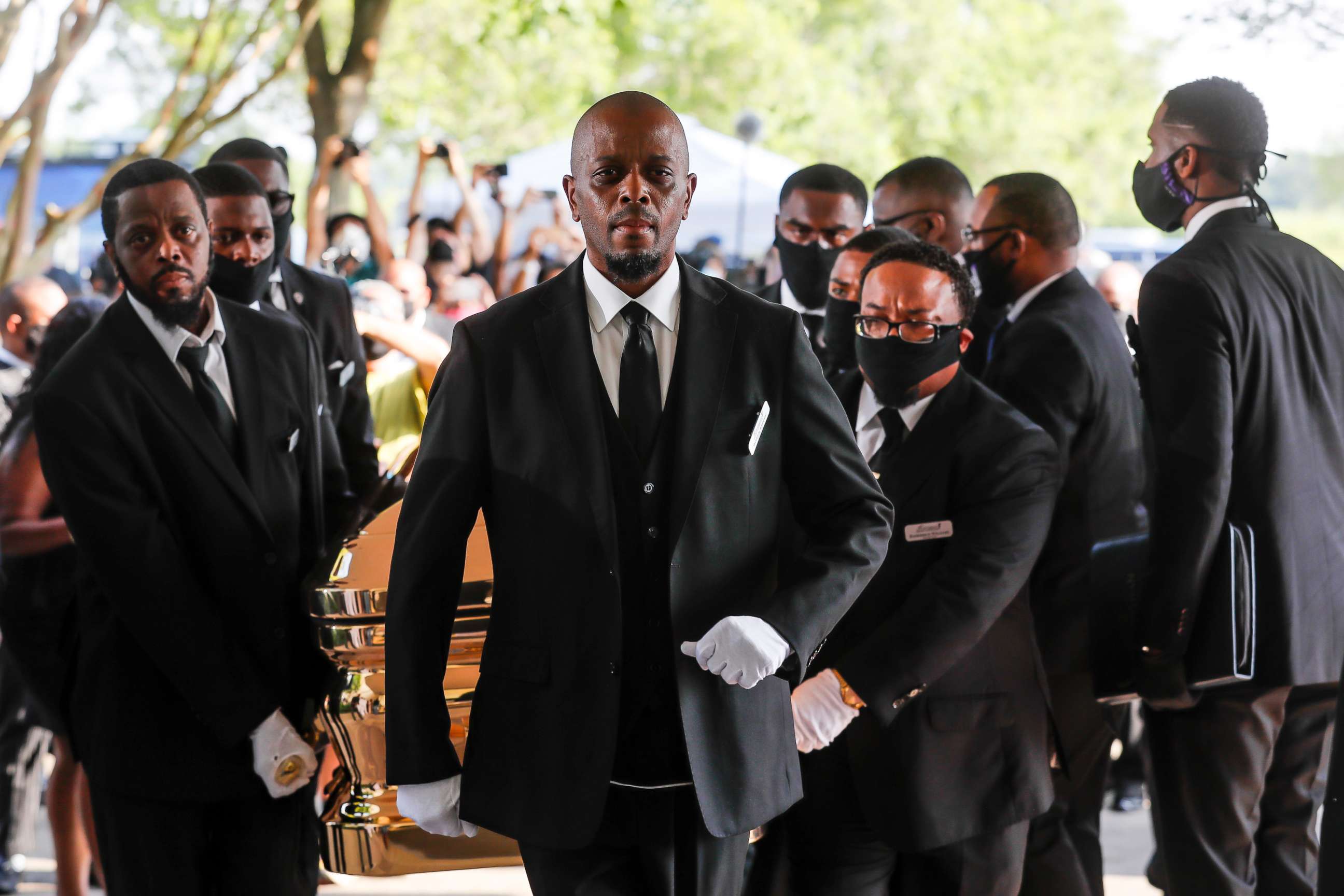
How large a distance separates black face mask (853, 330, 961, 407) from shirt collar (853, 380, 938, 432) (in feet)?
0.06

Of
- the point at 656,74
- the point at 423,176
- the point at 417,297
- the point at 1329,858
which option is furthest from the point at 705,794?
the point at 656,74

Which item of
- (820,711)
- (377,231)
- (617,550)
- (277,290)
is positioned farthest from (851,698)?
(377,231)

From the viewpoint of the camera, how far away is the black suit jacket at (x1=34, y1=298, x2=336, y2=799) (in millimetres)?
3074

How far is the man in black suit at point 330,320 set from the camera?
4.54 m

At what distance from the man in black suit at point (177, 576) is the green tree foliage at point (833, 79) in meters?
22.3

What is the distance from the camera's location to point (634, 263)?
7.87 feet

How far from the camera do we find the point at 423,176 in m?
9.32

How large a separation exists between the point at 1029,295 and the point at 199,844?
289cm

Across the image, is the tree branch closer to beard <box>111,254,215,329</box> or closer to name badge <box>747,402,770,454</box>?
beard <box>111,254,215,329</box>

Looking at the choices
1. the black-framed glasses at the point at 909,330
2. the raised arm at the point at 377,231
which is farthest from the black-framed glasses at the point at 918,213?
the raised arm at the point at 377,231

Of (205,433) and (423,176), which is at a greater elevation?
(423,176)

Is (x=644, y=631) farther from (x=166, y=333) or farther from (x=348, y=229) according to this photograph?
(x=348, y=229)

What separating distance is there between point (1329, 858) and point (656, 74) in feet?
106

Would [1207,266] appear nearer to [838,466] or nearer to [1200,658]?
[1200,658]
